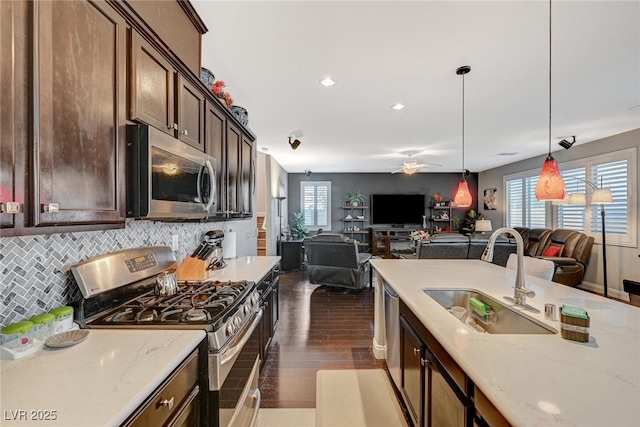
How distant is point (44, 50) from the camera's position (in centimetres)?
85

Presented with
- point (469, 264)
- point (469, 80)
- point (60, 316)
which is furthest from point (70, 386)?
point (469, 80)

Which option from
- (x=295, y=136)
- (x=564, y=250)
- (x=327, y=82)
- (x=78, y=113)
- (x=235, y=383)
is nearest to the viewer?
(x=78, y=113)

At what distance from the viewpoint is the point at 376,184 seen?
878 cm

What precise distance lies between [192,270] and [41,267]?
0.96m

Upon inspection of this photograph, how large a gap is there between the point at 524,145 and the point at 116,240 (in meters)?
6.55

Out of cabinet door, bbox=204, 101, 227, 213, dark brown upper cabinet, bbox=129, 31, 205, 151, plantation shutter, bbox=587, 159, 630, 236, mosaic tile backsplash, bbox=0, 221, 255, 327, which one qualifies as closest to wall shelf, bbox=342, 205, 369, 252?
plantation shutter, bbox=587, 159, 630, 236

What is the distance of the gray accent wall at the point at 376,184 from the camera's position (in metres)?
8.74

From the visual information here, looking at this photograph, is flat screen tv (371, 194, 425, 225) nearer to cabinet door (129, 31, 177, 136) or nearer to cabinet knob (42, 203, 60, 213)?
cabinet door (129, 31, 177, 136)

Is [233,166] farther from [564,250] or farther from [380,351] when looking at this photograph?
[564,250]

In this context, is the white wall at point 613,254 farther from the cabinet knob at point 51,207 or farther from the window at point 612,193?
the cabinet knob at point 51,207

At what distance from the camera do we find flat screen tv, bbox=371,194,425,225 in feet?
28.0

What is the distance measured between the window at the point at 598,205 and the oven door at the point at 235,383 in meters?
6.08

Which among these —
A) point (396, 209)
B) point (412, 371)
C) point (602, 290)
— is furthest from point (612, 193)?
point (412, 371)

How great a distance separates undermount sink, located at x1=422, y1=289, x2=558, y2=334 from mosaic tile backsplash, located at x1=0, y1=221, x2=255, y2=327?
1.88m
